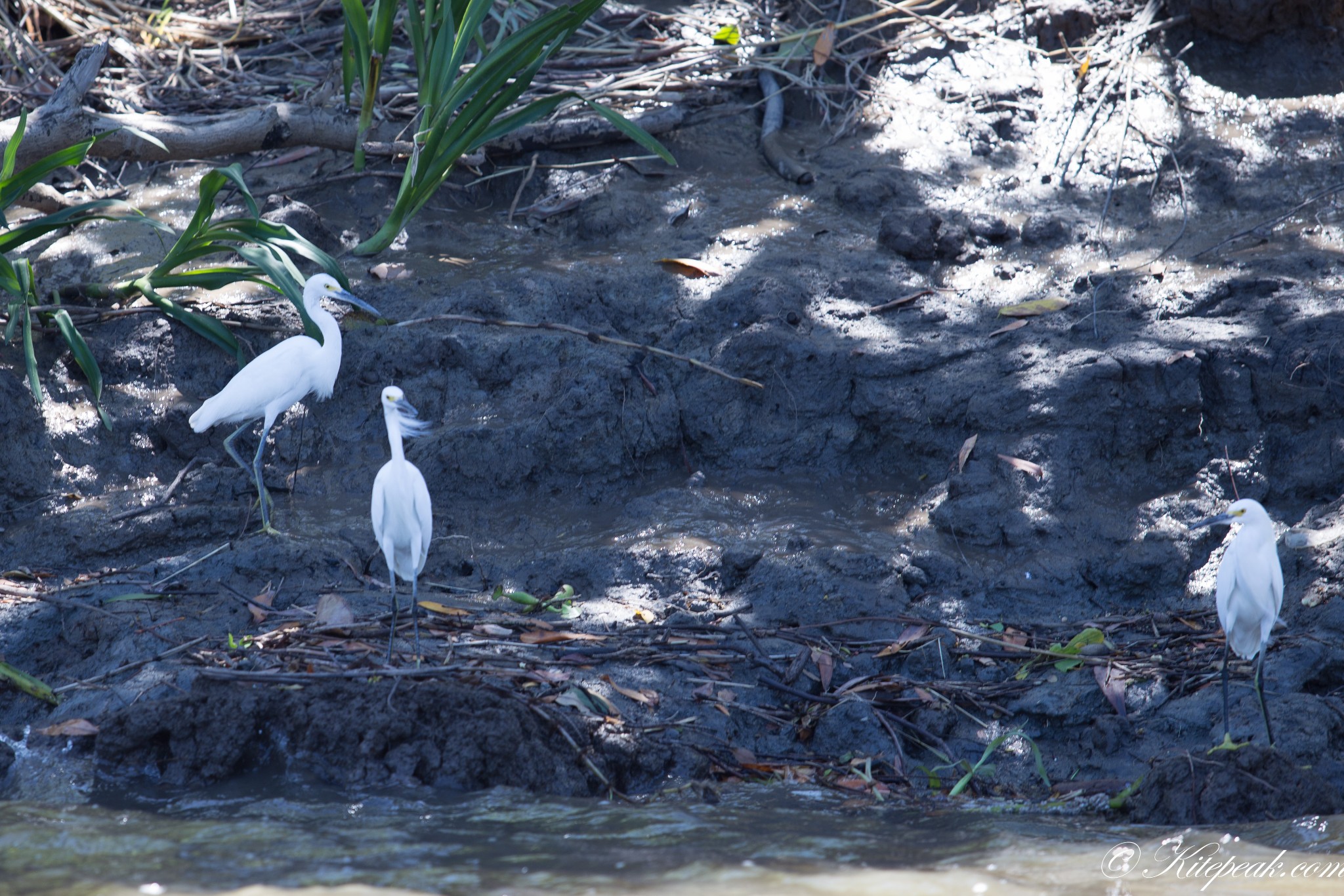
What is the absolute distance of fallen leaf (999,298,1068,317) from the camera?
543 cm

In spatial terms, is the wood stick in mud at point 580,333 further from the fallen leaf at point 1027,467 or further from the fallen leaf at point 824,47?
the fallen leaf at point 824,47

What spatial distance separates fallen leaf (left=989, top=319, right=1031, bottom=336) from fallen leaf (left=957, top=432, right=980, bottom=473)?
64cm

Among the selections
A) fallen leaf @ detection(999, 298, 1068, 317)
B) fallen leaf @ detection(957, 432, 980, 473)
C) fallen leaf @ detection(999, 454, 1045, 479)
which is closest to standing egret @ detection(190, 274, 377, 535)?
fallen leaf @ detection(957, 432, 980, 473)

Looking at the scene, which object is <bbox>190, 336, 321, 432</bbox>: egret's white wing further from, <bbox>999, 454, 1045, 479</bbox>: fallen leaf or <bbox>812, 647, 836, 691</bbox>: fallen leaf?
<bbox>999, 454, 1045, 479</bbox>: fallen leaf

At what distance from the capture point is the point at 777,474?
5.17m

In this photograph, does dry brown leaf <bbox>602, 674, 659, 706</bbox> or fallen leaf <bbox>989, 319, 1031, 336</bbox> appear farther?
fallen leaf <bbox>989, 319, 1031, 336</bbox>

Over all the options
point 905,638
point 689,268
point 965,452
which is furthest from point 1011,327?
point 905,638

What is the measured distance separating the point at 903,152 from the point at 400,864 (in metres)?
5.26

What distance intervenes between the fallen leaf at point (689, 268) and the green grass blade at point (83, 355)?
274 cm

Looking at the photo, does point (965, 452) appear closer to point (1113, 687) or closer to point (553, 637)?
point (1113, 687)

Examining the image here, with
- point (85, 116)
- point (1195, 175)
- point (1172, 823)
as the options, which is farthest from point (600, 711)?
point (1195, 175)

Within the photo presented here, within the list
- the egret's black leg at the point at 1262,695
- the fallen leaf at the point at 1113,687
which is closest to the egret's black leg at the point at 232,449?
the fallen leaf at the point at 1113,687

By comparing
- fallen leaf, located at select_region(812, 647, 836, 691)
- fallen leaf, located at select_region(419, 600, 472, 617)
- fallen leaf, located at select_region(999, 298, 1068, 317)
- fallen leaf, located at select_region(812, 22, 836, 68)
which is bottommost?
fallen leaf, located at select_region(812, 647, 836, 691)

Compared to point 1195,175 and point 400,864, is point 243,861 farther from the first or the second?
point 1195,175
